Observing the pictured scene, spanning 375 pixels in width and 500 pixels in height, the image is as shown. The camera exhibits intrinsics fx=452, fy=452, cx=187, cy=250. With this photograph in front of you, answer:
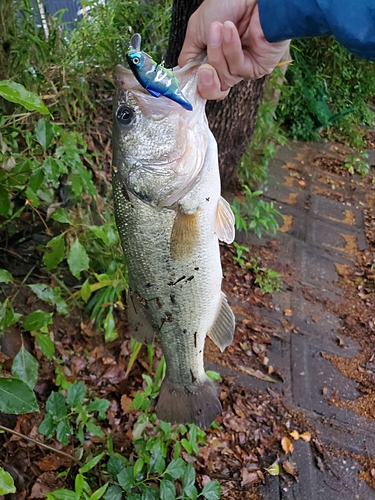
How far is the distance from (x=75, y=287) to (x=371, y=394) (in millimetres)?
2384

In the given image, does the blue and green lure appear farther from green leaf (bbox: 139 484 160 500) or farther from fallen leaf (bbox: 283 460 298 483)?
fallen leaf (bbox: 283 460 298 483)

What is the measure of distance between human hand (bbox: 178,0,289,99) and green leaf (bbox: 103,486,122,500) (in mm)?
1836

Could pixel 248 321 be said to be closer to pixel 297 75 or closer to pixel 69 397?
pixel 69 397

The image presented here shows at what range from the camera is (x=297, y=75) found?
24.2 feet

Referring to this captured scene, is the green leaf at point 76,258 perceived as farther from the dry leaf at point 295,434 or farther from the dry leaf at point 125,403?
the dry leaf at point 295,434

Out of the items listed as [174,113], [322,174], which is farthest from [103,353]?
[322,174]

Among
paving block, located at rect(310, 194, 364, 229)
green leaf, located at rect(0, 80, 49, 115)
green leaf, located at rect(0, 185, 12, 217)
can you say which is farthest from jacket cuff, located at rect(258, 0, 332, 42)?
paving block, located at rect(310, 194, 364, 229)

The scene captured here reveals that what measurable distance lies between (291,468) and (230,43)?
2495mm

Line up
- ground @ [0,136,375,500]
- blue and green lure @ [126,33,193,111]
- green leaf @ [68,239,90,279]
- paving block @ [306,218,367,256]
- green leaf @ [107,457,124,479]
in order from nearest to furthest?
blue and green lure @ [126,33,193,111]
green leaf @ [68,239,90,279]
green leaf @ [107,457,124,479]
ground @ [0,136,375,500]
paving block @ [306,218,367,256]

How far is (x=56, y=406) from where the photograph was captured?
85.4 inches

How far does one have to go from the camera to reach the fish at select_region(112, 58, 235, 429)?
152cm

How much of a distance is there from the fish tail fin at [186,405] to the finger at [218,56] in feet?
4.07

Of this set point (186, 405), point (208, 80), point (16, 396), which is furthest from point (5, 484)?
point (208, 80)

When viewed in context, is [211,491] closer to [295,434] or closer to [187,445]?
[187,445]
